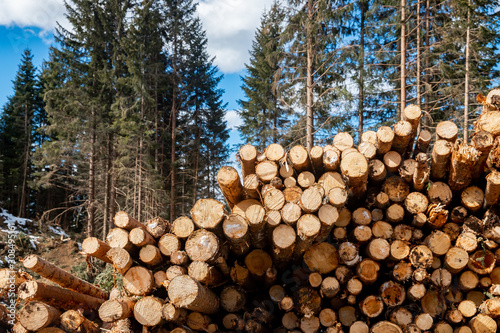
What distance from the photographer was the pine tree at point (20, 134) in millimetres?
24328

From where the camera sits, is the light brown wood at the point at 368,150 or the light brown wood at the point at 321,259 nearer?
the light brown wood at the point at 321,259

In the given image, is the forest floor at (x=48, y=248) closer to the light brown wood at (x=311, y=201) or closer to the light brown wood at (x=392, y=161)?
the light brown wood at (x=311, y=201)

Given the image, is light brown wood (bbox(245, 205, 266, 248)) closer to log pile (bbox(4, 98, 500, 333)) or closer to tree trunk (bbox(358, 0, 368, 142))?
log pile (bbox(4, 98, 500, 333))

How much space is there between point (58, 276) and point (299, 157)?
3190 mm

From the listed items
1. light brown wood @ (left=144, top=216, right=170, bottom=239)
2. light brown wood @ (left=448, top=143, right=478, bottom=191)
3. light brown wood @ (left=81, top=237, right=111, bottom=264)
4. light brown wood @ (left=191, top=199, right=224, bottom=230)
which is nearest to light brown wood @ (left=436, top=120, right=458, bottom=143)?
light brown wood @ (left=448, top=143, right=478, bottom=191)

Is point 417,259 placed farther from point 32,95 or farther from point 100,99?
point 32,95

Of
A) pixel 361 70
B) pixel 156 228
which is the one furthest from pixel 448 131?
pixel 361 70

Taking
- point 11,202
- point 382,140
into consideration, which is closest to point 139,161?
point 382,140

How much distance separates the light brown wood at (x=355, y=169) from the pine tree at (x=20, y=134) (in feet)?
86.3

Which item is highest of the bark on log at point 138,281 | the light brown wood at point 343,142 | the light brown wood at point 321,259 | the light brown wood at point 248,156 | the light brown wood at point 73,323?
the light brown wood at point 343,142

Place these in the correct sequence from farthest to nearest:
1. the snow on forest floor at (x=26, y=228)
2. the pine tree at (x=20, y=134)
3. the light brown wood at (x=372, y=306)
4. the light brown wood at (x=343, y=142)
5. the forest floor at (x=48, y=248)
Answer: the pine tree at (x=20, y=134) < the snow on forest floor at (x=26, y=228) < the forest floor at (x=48, y=248) < the light brown wood at (x=343, y=142) < the light brown wood at (x=372, y=306)

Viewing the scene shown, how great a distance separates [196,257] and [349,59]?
11.6m

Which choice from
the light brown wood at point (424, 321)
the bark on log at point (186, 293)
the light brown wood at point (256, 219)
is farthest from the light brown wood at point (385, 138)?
the bark on log at point (186, 293)

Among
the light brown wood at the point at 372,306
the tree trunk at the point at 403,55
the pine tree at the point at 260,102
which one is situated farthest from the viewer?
the pine tree at the point at 260,102
